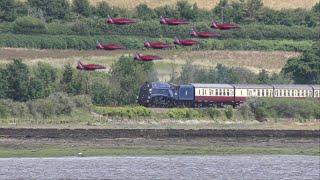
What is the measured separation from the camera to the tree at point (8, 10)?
364ft

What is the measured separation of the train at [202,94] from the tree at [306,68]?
9743mm

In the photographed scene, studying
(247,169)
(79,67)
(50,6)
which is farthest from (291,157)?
(50,6)

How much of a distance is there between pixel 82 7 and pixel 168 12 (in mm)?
7200

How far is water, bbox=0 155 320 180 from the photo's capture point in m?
48.2

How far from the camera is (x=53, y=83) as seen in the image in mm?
85000

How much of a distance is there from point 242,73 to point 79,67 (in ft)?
40.7

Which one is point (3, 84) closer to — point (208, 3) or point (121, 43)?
point (121, 43)

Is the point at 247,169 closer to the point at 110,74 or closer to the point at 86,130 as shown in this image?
the point at 86,130

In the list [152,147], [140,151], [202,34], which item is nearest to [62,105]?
[152,147]

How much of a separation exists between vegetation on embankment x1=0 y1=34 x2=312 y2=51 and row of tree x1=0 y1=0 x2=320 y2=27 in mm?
7055

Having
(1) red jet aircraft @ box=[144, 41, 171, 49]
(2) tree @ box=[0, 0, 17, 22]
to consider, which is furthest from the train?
(2) tree @ box=[0, 0, 17, 22]

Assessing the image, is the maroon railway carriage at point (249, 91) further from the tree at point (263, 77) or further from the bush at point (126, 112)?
the bush at point (126, 112)

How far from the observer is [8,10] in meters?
112

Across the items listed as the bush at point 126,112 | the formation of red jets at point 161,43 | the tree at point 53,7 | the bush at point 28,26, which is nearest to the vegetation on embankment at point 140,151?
the bush at point 126,112
